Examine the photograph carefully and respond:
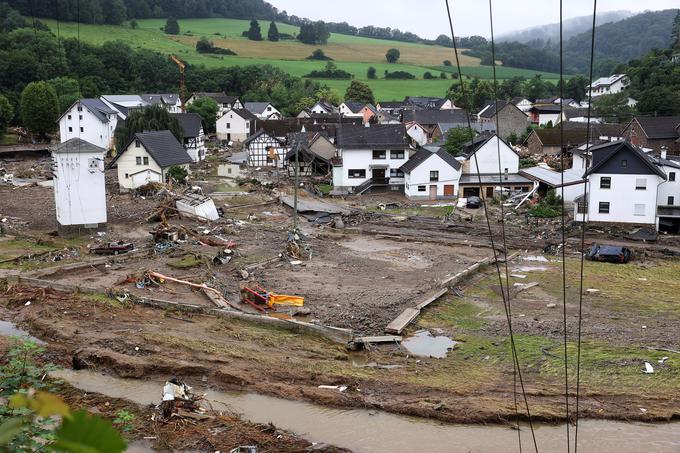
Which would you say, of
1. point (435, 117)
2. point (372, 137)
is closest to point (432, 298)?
point (372, 137)

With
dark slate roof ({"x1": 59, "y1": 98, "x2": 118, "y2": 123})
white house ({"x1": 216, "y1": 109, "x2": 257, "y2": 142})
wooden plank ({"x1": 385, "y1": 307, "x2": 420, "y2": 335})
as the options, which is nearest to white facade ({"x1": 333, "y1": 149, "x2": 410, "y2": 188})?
wooden plank ({"x1": 385, "y1": 307, "x2": 420, "y2": 335})

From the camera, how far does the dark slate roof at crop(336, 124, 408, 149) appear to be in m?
35.6

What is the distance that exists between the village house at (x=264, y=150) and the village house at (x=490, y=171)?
1376 cm

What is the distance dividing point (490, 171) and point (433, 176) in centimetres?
419

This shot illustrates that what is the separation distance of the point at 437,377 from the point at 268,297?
5.58 m

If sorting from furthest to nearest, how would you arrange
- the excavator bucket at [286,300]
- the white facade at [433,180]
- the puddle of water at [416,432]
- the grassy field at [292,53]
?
the grassy field at [292,53] < the white facade at [433,180] < the excavator bucket at [286,300] < the puddle of water at [416,432]

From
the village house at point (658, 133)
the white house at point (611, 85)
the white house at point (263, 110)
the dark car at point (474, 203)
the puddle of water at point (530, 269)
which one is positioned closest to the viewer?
the puddle of water at point (530, 269)

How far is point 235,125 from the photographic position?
58.6 m

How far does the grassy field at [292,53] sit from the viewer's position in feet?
293

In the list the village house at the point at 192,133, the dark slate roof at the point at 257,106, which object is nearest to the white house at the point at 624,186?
the village house at the point at 192,133

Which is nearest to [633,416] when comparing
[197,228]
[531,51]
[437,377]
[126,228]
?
[437,377]

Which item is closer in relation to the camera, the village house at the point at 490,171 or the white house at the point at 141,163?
the village house at the point at 490,171

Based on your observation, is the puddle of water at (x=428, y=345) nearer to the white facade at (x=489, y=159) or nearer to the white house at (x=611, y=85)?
the white facade at (x=489, y=159)

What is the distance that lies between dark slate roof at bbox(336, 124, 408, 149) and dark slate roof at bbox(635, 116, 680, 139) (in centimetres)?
1535
